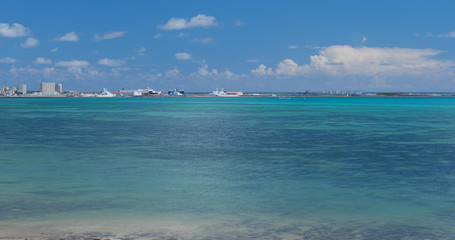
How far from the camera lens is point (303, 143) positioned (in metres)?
36.0

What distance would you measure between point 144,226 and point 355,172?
1288 cm

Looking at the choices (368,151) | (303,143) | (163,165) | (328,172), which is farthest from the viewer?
(303,143)

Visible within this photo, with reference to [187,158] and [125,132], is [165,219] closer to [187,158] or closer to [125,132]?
[187,158]

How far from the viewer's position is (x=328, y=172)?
23.2 m

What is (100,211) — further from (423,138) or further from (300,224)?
(423,138)

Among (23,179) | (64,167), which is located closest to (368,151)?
(64,167)

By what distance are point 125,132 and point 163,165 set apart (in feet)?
69.0

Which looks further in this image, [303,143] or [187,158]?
[303,143]

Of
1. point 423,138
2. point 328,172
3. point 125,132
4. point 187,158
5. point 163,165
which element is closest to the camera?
point 328,172

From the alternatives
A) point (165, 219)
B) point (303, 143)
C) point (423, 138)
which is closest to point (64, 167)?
point (165, 219)

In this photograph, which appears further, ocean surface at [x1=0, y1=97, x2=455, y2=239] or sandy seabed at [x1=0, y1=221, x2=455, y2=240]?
ocean surface at [x1=0, y1=97, x2=455, y2=239]

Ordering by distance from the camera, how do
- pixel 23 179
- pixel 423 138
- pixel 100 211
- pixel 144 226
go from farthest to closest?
pixel 423 138, pixel 23 179, pixel 100 211, pixel 144 226

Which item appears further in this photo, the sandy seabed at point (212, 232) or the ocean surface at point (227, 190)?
the ocean surface at point (227, 190)

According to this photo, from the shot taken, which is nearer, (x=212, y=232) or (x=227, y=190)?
(x=212, y=232)
